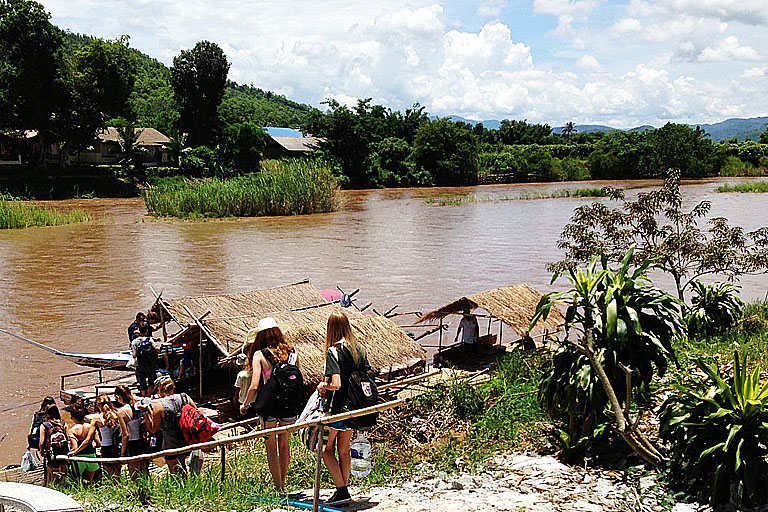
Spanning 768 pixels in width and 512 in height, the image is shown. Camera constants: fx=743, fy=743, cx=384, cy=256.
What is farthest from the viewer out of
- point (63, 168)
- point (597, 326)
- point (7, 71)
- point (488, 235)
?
point (63, 168)

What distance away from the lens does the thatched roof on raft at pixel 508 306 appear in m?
10.3

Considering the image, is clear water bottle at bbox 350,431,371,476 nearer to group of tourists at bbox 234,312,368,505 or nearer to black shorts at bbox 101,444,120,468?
group of tourists at bbox 234,312,368,505

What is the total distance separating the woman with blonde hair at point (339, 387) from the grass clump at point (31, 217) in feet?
88.0

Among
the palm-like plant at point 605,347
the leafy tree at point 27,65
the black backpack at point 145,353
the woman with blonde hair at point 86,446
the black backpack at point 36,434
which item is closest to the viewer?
the palm-like plant at point 605,347

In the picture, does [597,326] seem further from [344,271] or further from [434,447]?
[344,271]

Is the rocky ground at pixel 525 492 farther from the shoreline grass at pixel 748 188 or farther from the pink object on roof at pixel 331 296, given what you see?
the shoreline grass at pixel 748 188

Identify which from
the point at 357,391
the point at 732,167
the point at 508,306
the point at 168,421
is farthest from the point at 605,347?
the point at 732,167

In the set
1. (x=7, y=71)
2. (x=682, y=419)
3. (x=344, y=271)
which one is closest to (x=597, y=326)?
(x=682, y=419)

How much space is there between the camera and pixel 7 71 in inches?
1367

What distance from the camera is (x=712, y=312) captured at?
29.3 feet

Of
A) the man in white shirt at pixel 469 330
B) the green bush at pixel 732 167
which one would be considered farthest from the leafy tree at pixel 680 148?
the man in white shirt at pixel 469 330

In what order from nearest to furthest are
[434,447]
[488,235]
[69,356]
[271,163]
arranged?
[434,447] < [69,356] < [488,235] < [271,163]

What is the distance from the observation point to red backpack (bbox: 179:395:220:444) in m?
5.96

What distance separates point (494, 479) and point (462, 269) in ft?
52.4
